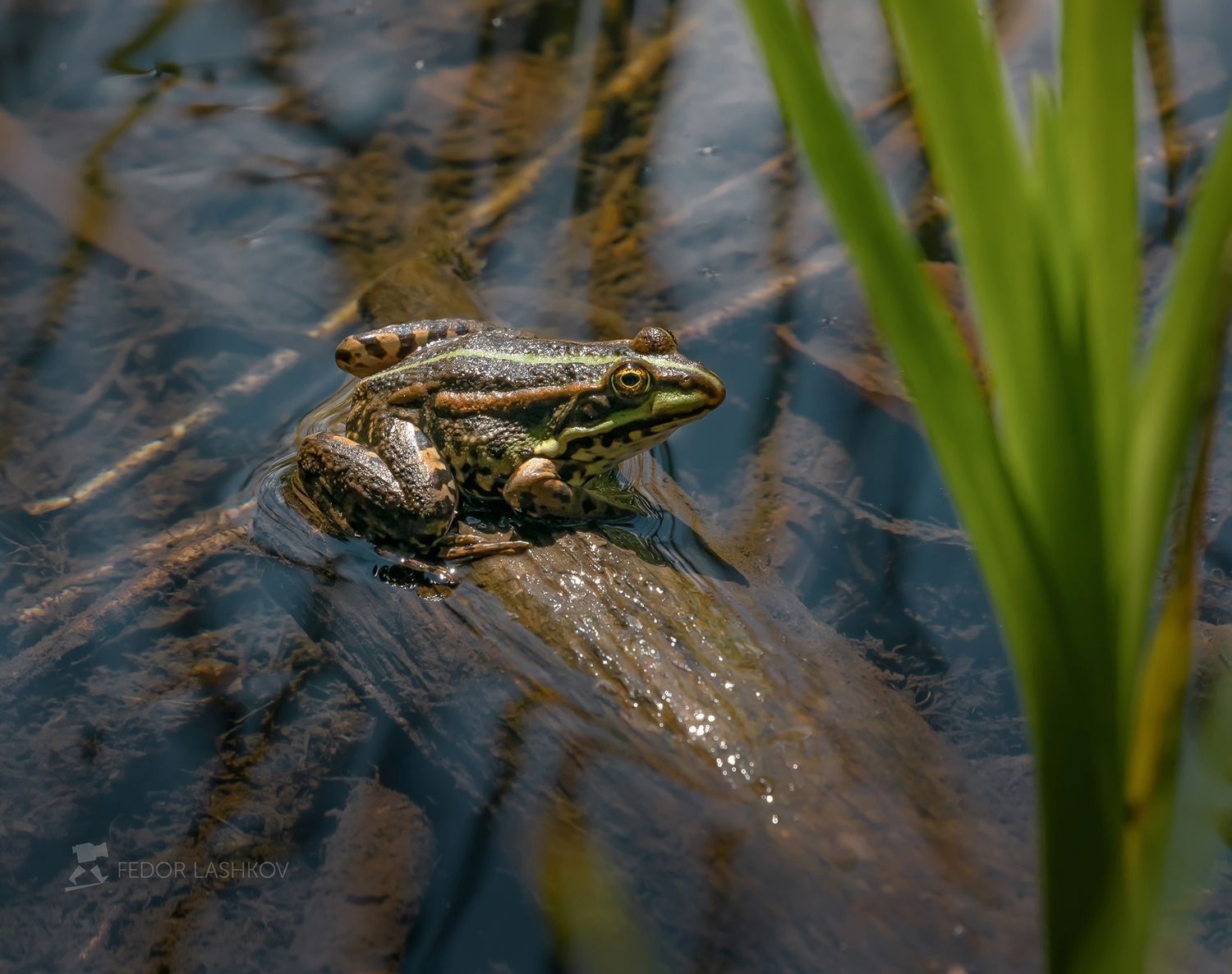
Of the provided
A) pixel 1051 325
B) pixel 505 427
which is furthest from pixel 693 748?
pixel 1051 325

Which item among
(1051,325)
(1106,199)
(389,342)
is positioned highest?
(1106,199)

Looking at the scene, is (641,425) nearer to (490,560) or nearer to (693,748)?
(490,560)

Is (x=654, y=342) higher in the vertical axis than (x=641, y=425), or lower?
higher

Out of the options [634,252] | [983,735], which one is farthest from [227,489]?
[983,735]

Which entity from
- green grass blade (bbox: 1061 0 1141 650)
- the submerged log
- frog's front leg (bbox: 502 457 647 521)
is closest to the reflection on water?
the submerged log

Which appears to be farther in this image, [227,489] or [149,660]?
[227,489]

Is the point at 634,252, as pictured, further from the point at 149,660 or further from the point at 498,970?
the point at 498,970

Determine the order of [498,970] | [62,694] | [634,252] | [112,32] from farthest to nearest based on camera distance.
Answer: [112,32] < [634,252] < [62,694] < [498,970]
